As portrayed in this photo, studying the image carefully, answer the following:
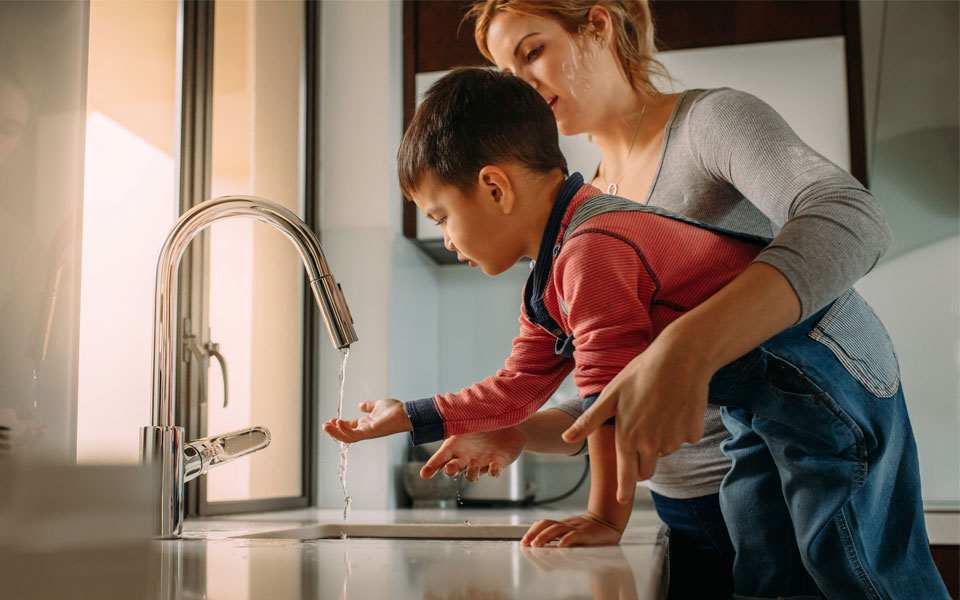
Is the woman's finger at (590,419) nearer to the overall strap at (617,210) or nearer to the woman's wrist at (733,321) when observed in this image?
the woman's wrist at (733,321)

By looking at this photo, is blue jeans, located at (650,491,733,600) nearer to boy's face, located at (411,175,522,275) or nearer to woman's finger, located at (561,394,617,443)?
boy's face, located at (411,175,522,275)

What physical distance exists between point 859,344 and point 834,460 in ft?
0.31

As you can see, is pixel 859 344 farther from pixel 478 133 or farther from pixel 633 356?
pixel 478 133

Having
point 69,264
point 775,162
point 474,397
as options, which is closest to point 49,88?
point 69,264

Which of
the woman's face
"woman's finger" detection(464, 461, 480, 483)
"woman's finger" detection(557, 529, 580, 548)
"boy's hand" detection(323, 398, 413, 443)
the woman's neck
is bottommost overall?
"woman's finger" detection(557, 529, 580, 548)

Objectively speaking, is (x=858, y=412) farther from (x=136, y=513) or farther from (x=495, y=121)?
(x=136, y=513)

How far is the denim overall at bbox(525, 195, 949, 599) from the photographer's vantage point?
24.4 inches

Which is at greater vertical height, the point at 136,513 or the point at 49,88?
the point at 49,88

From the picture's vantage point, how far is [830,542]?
26.5 inches

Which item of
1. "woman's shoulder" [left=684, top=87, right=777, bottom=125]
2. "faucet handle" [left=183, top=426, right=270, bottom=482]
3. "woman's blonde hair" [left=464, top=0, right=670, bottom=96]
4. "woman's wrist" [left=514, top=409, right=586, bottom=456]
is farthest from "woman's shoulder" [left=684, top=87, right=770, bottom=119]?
"faucet handle" [left=183, top=426, right=270, bottom=482]

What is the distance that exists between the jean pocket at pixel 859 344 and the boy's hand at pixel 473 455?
320mm

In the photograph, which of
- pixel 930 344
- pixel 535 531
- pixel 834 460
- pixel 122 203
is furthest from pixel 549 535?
pixel 930 344

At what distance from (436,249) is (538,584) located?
5.34 ft

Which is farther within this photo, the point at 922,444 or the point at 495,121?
the point at 922,444
